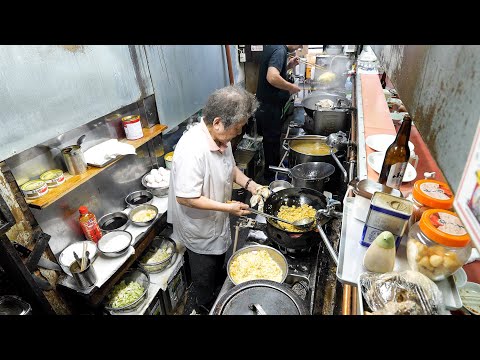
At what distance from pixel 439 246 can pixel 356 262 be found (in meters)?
0.38

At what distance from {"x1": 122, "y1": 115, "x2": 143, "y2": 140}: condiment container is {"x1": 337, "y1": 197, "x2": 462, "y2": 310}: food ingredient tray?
3.10 metres

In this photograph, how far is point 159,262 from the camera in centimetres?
359

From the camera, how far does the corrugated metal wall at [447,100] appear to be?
0.62 metres

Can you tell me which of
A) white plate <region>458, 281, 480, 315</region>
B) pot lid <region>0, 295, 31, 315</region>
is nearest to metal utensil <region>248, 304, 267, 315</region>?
white plate <region>458, 281, 480, 315</region>

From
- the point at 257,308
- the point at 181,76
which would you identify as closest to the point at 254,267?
the point at 257,308

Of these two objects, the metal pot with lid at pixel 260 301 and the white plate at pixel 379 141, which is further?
the white plate at pixel 379 141

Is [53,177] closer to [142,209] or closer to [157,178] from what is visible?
[142,209]

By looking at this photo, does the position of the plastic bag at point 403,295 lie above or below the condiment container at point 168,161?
above

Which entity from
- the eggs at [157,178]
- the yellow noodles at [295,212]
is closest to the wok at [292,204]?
the yellow noodles at [295,212]

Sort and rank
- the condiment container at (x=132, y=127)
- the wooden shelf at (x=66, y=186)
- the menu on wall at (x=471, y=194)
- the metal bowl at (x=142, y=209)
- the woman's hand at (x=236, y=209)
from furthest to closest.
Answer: the condiment container at (x=132, y=127)
the metal bowl at (x=142, y=209)
the woman's hand at (x=236, y=209)
the wooden shelf at (x=66, y=186)
the menu on wall at (x=471, y=194)

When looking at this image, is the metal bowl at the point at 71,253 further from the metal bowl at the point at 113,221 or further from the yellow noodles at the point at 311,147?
the yellow noodles at the point at 311,147

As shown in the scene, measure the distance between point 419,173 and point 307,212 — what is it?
1.08m

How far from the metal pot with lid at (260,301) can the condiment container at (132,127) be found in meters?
2.73

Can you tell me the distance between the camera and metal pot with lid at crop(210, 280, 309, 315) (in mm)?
1774
